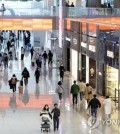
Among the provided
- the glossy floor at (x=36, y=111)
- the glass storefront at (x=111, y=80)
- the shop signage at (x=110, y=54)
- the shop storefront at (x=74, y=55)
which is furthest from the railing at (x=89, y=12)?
the shop signage at (x=110, y=54)

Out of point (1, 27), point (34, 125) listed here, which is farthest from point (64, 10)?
point (34, 125)

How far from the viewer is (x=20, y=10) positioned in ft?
153

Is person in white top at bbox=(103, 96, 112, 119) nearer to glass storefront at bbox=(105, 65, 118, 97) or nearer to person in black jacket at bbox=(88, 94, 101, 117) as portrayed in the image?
person in black jacket at bbox=(88, 94, 101, 117)

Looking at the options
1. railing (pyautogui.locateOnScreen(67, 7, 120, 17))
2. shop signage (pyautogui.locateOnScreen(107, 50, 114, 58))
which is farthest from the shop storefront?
shop signage (pyautogui.locateOnScreen(107, 50, 114, 58))

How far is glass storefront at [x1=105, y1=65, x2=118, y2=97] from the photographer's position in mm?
28195

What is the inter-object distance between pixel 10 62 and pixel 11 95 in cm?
1844

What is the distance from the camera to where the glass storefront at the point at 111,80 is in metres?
28.2

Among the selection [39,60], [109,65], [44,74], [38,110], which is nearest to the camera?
[38,110]

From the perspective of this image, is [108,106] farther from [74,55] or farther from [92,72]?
[74,55]

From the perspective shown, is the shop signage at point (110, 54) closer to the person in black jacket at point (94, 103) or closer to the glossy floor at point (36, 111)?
the glossy floor at point (36, 111)

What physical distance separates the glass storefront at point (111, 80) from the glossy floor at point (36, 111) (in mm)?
1780

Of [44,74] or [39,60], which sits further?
[39,60]

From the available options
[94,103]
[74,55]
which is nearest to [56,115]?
[94,103]

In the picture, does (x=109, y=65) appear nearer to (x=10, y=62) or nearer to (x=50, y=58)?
(x=50, y=58)
